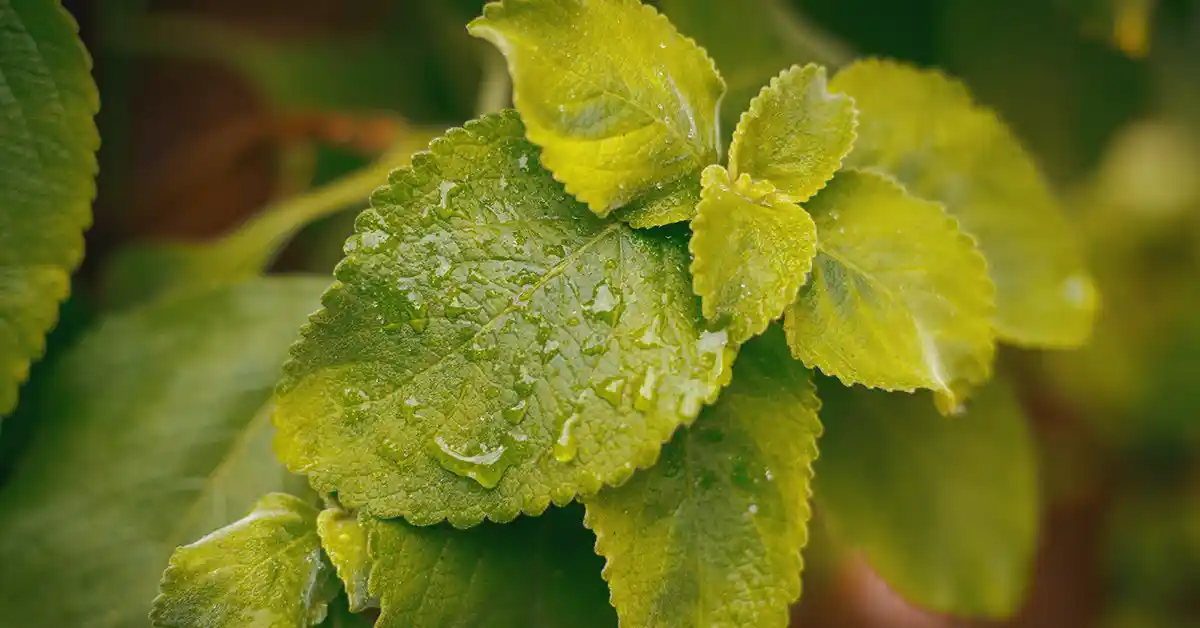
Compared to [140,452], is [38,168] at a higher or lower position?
higher

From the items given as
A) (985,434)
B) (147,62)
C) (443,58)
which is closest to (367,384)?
(985,434)

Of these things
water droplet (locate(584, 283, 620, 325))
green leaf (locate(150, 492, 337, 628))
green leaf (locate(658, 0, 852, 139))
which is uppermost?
green leaf (locate(658, 0, 852, 139))

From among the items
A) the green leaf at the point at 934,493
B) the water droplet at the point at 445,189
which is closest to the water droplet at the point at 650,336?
the water droplet at the point at 445,189

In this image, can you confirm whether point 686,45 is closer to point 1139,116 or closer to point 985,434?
point 985,434

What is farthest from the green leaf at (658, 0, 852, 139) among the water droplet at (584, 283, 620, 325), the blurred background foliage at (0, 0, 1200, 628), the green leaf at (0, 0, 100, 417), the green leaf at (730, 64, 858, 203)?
the green leaf at (0, 0, 100, 417)

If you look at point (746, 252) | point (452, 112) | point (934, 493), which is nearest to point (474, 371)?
point (746, 252)

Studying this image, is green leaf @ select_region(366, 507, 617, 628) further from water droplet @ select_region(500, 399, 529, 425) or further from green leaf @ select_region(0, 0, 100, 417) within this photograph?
green leaf @ select_region(0, 0, 100, 417)

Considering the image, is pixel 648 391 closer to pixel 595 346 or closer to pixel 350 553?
pixel 595 346
